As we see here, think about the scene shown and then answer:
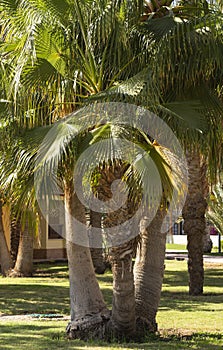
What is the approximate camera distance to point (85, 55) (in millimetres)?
9492

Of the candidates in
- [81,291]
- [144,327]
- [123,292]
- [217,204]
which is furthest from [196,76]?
[217,204]

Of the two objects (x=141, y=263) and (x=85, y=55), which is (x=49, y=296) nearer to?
(x=141, y=263)

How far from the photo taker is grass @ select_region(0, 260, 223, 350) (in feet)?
33.3

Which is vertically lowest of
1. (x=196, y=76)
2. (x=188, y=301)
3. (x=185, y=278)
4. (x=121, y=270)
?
(x=185, y=278)

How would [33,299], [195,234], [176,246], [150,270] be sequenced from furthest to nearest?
1. [176,246]
2. [195,234]
3. [33,299]
4. [150,270]

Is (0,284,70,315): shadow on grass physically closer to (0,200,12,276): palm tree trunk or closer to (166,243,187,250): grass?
(0,200,12,276): palm tree trunk

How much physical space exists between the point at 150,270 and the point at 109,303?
4.84 metres

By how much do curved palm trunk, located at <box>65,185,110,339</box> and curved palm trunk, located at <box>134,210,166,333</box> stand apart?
0.61 metres

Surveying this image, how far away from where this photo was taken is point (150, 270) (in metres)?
11.1

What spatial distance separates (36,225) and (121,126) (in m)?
2.20

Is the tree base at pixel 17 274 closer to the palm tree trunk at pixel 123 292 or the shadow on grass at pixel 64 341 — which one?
the shadow on grass at pixel 64 341

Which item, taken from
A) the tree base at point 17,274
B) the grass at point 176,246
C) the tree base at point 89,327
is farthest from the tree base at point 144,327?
the grass at point 176,246

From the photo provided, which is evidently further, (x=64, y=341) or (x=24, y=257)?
(x=24, y=257)

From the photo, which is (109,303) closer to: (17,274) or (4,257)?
(17,274)
